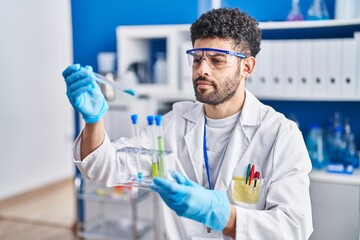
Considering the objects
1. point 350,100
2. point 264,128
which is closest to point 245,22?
point 264,128

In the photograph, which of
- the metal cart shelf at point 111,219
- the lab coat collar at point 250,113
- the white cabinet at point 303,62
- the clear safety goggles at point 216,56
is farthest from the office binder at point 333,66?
the metal cart shelf at point 111,219

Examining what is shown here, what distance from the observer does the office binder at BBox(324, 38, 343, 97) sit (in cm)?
204

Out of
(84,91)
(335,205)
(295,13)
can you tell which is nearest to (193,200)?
(84,91)

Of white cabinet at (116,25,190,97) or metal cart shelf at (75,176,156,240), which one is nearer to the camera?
white cabinet at (116,25,190,97)

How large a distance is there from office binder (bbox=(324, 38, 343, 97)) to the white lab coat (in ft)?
3.05

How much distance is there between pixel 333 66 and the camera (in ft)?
6.81

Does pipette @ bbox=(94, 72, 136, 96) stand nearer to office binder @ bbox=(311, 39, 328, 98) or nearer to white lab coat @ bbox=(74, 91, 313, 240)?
white lab coat @ bbox=(74, 91, 313, 240)

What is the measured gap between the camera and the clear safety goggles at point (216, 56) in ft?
3.76

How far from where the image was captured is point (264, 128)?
124cm

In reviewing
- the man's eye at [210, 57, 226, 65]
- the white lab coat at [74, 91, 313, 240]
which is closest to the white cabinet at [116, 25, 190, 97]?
the white lab coat at [74, 91, 313, 240]

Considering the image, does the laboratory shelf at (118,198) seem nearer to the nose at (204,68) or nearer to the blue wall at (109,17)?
the blue wall at (109,17)

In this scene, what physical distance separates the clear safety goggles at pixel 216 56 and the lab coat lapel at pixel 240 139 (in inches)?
7.2

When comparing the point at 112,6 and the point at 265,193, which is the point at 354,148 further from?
the point at 112,6

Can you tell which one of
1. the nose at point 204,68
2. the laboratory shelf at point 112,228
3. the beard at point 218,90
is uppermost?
the nose at point 204,68
